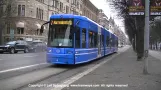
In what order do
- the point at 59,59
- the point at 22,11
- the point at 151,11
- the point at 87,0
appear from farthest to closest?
the point at 87,0, the point at 22,11, the point at 59,59, the point at 151,11

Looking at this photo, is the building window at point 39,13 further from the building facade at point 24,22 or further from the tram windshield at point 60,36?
the tram windshield at point 60,36

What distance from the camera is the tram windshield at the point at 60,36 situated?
18.1 m

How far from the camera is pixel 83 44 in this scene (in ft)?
64.5

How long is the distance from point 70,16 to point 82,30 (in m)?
1.44

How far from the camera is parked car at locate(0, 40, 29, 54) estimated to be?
39875 millimetres

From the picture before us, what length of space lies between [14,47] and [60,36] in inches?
952

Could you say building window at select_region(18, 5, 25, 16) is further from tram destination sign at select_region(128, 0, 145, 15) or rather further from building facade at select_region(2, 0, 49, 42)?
tram destination sign at select_region(128, 0, 145, 15)

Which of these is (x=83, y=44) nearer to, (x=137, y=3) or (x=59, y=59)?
(x=59, y=59)

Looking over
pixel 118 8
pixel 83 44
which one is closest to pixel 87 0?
pixel 118 8

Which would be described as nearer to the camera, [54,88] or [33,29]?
[54,88]

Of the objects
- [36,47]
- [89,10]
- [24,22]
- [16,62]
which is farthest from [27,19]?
[89,10]

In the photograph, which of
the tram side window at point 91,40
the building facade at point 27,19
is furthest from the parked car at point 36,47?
the tram side window at point 91,40

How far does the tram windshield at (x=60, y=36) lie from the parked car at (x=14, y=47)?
22.7m

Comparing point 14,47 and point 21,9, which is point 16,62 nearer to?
point 14,47
